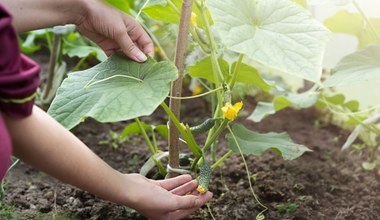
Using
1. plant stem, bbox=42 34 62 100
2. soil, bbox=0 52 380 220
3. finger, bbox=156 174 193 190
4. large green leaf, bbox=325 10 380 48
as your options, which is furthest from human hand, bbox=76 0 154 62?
large green leaf, bbox=325 10 380 48

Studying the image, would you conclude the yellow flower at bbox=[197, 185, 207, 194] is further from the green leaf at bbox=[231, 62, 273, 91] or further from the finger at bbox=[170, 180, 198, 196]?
the green leaf at bbox=[231, 62, 273, 91]

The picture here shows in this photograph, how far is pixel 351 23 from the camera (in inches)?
67.7

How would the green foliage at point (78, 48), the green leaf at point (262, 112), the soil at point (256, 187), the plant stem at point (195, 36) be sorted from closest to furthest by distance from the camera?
the plant stem at point (195, 36) < the soil at point (256, 187) < the green leaf at point (262, 112) < the green foliage at point (78, 48)

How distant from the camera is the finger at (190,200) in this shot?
3.50 feet

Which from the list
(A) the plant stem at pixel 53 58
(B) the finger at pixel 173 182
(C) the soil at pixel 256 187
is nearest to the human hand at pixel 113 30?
(B) the finger at pixel 173 182

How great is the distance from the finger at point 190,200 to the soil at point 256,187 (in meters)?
0.15

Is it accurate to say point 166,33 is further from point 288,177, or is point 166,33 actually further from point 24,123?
point 24,123

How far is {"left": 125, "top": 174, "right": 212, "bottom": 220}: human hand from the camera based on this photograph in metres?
0.99

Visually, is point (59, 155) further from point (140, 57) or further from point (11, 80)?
point (140, 57)

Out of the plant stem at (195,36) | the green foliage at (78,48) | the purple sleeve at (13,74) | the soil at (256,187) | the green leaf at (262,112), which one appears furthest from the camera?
the green foliage at (78,48)

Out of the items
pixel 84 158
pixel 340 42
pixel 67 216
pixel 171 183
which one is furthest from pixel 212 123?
pixel 340 42

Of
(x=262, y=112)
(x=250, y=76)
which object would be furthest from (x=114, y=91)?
(x=262, y=112)

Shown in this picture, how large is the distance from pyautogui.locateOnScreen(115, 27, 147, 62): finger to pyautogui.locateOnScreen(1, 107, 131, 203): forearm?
288 millimetres

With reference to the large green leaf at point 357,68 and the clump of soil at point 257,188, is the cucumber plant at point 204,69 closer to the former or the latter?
the large green leaf at point 357,68
